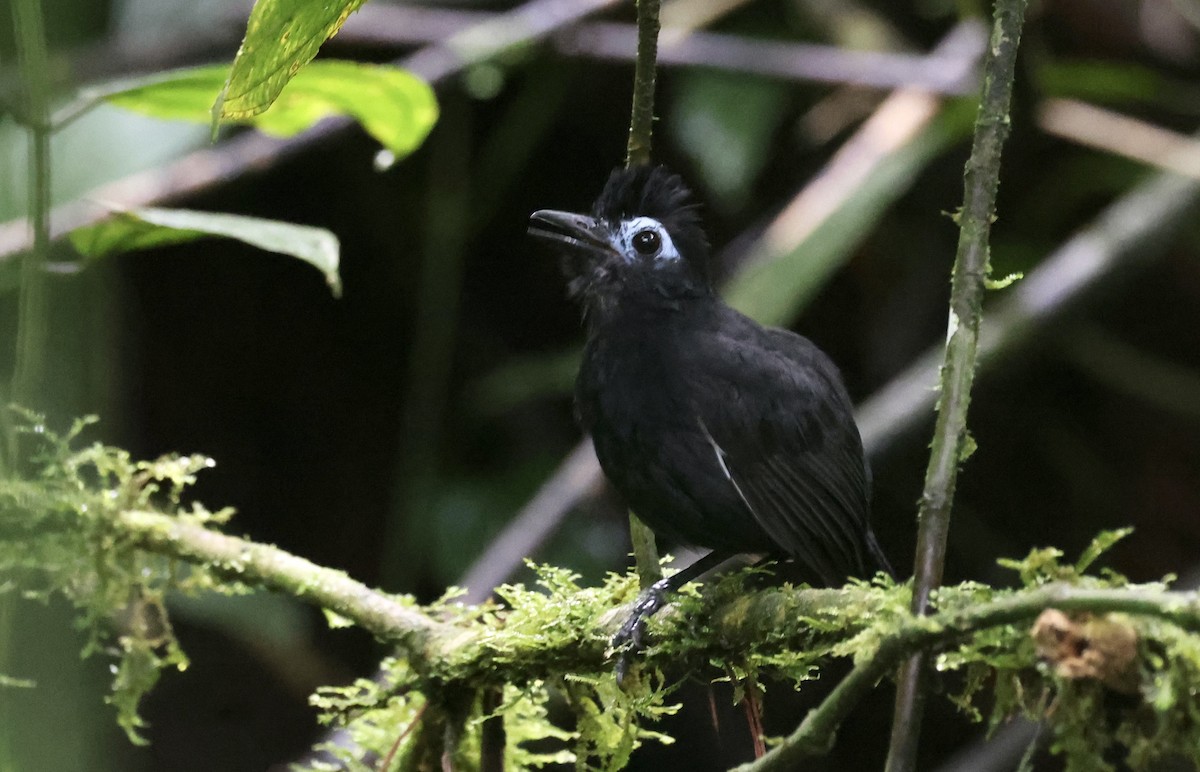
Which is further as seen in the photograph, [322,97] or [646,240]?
[646,240]

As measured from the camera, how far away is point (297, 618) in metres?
4.32

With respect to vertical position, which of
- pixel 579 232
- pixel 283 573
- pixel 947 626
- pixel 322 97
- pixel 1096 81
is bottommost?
pixel 947 626

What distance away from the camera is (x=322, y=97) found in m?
2.40

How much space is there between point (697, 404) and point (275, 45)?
4.15ft

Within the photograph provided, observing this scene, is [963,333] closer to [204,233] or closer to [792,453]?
[792,453]

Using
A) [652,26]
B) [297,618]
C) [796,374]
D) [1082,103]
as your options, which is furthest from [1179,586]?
[652,26]

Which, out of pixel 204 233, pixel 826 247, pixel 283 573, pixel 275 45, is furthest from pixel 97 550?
pixel 826 247

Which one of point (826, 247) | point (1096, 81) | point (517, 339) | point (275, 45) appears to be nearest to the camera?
point (275, 45)

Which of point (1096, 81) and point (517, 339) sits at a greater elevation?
point (517, 339)

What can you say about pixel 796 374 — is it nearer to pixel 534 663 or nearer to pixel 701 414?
pixel 701 414

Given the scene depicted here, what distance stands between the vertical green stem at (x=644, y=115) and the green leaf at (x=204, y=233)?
617mm

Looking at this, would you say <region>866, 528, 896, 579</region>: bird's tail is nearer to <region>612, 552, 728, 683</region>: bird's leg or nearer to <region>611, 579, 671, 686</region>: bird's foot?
<region>612, 552, 728, 683</region>: bird's leg

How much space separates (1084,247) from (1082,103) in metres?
1.03

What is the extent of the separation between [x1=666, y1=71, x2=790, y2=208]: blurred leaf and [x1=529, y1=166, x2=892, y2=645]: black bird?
169 cm
